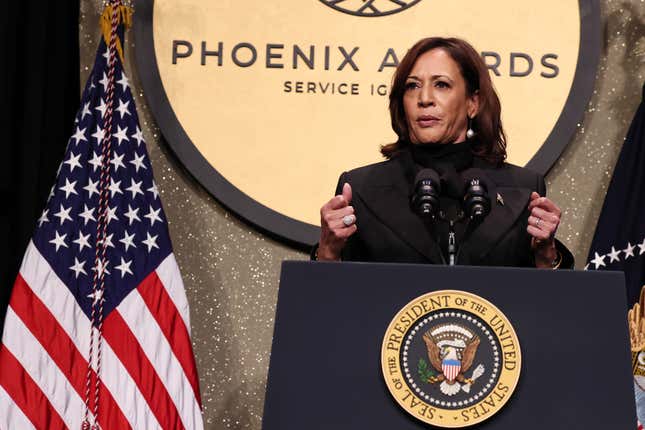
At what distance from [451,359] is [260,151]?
1.99 metres

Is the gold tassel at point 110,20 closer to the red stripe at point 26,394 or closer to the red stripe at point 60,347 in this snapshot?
the red stripe at point 60,347

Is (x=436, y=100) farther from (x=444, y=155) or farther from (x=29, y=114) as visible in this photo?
(x=29, y=114)

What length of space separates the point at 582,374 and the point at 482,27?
216 cm

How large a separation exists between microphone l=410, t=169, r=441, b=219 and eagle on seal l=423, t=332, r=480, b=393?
0.95 feet

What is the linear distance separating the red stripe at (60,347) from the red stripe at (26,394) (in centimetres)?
8

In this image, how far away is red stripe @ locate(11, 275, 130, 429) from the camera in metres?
2.82

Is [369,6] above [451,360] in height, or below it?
above

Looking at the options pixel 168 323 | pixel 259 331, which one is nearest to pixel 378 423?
pixel 168 323

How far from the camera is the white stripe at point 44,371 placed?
2793 millimetres

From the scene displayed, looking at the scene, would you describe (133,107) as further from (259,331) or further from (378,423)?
(378,423)

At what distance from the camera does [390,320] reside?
1.52 m

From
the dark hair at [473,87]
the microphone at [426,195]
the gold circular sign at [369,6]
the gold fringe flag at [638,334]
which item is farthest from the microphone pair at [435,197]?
the gold circular sign at [369,6]

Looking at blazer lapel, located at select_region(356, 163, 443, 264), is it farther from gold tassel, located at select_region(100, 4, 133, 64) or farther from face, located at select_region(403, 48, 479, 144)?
gold tassel, located at select_region(100, 4, 133, 64)

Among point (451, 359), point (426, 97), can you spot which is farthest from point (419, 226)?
point (451, 359)
